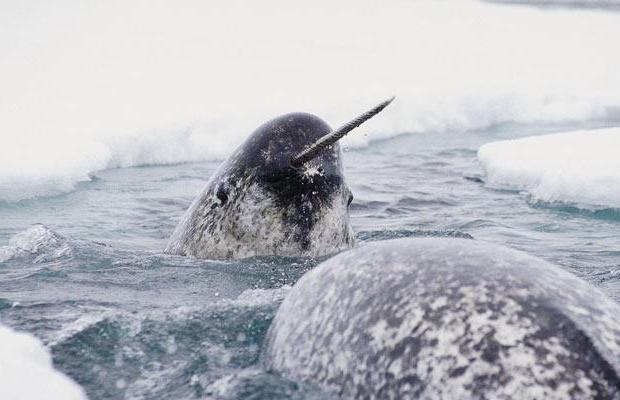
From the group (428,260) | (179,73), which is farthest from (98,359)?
(179,73)

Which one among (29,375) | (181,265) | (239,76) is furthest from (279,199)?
(239,76)

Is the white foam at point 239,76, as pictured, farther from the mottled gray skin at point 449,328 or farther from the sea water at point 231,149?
the mottled gray skin at point 449,328

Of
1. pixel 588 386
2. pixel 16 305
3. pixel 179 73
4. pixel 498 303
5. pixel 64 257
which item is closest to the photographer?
pixel 588 386

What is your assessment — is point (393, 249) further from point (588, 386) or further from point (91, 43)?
point (91, 43)

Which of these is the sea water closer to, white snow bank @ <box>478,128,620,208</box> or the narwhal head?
white snow bank @ <box>478,128,620,208</box>

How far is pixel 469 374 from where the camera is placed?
232cm

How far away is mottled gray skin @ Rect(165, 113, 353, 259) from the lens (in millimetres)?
4906

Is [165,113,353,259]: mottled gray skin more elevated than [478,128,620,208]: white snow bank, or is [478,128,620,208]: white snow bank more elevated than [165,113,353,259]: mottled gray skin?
[165,113,353,259]: mottled gray skin

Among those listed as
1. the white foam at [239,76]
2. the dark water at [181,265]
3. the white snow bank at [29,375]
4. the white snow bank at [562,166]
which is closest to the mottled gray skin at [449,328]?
the dark water at [181,265]

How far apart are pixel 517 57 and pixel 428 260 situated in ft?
44.4

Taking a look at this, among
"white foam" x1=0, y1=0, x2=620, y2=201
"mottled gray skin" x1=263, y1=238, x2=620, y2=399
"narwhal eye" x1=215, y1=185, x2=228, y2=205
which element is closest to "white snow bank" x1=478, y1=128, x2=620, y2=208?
"white foam" x1=0, y1=0, x2=620, y2=201

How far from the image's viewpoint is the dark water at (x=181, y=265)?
3.23 meters

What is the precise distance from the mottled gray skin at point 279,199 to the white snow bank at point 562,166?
3518 millimetres

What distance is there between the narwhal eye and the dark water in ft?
1.26
